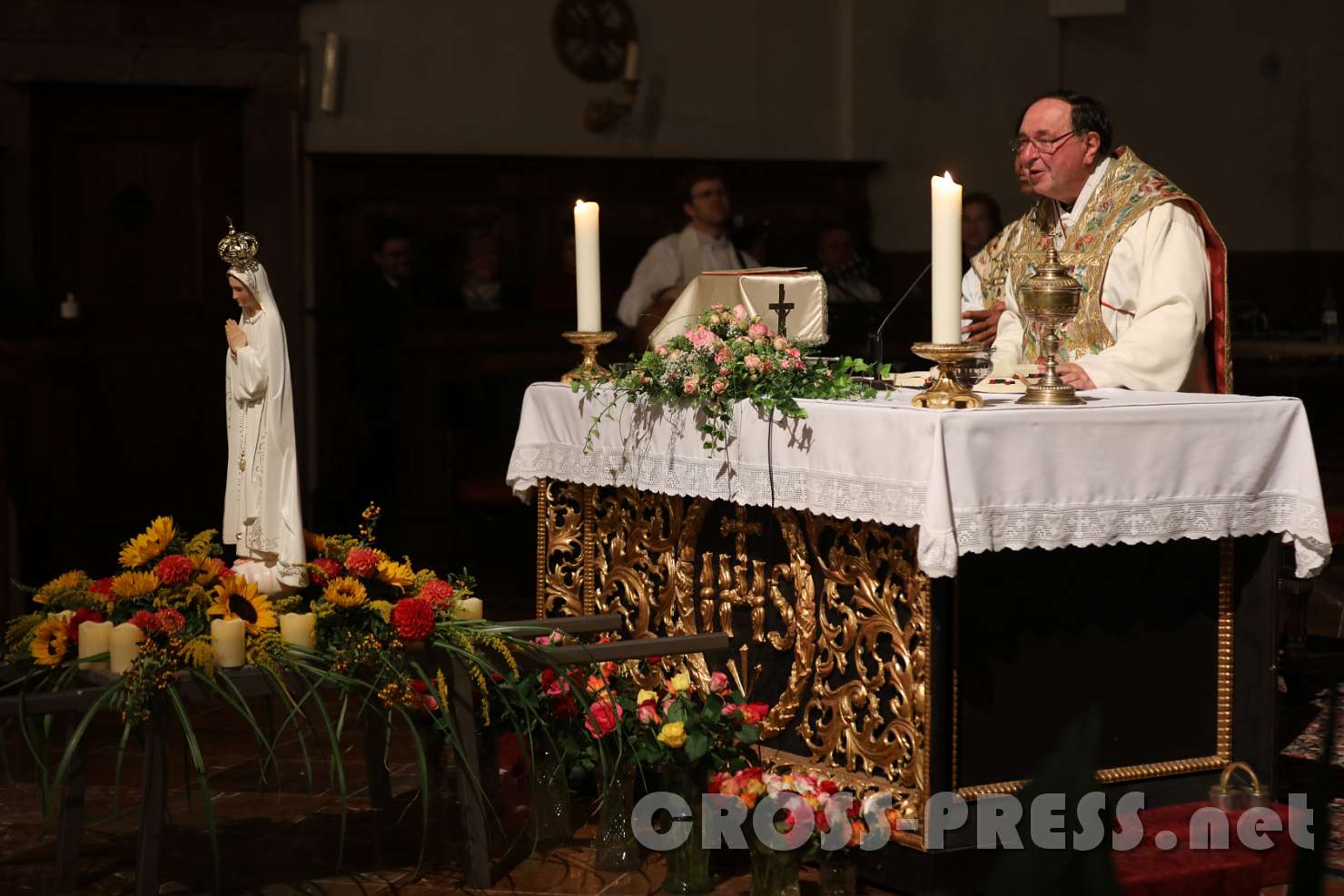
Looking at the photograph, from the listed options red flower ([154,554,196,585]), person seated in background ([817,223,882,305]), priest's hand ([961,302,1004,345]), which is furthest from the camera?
person seated in background ([817,223,882,305])

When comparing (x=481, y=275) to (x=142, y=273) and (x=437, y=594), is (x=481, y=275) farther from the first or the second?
(x=437, y=594)

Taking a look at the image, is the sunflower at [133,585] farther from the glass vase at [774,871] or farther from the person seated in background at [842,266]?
the person seated in background at [842,266]

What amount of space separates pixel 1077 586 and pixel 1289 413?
1.94 feet

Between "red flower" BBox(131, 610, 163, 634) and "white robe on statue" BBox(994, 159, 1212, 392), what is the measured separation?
2.13 meters

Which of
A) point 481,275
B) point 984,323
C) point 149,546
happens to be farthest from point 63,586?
point 481,275

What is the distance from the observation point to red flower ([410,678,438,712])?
3.71 metres

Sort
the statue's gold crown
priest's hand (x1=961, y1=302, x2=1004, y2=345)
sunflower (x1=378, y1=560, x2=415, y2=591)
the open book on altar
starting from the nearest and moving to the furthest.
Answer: sunflower (x1=378, y1=560, x2=415, y2=591) → the statue's gold crown → the open book on altar → priest's hand (x1=961, y1=302, x2=1004, y2=345)

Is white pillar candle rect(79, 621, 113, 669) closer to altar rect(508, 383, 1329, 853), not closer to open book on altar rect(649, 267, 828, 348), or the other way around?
altar rect(508, 383, 1329, 853)

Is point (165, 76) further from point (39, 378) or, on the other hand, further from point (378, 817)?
point (378, 817)

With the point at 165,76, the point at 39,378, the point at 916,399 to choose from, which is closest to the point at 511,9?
the point at 165,76

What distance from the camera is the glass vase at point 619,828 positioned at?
12.5 feet

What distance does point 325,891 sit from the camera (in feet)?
12.0

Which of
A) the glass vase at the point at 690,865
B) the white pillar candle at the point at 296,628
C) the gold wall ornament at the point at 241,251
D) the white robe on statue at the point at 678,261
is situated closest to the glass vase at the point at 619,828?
the glass vase at the point at 690,865

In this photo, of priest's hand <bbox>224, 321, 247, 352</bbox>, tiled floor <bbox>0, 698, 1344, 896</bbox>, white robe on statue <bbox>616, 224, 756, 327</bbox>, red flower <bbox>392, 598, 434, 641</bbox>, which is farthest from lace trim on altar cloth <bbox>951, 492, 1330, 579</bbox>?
white robe on statue <bbox>616, 224, 756, 327</bbox>
